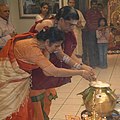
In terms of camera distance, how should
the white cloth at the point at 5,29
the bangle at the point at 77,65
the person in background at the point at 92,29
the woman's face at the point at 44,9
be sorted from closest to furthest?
the bangle at the point at 77,65, the white cloth at the point at 5,29, the woman's face at the point at 44,9, the person in background at the point at 92,29

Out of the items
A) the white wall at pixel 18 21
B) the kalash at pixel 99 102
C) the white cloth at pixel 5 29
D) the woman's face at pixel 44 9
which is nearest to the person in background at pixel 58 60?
the kalash at pixel 99 102

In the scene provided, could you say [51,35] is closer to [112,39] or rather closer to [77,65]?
[77,65]

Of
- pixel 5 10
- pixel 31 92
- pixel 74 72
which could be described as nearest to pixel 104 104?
pixel 74 72

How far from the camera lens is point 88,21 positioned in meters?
5.15

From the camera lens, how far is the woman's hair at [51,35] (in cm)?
185

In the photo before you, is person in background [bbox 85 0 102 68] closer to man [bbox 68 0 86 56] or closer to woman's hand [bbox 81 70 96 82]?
man [bbox 68 0 86 56]

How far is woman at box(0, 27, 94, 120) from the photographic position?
1860 millimetres

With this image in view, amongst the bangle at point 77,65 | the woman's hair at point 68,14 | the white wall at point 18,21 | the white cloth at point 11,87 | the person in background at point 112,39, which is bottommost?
the person in background at point 112,39

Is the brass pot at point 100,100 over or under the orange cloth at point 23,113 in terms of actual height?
over

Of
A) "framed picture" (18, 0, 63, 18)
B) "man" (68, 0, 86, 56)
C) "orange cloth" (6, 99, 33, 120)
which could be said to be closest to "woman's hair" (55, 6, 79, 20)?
"orange cloth" (6, 99, 33, 120)

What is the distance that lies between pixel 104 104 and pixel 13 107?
702 mm

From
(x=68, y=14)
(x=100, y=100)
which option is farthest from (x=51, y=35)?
(x=100, y=100)

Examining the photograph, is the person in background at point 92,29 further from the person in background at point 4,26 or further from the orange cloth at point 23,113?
the orange cloth at point 23,113

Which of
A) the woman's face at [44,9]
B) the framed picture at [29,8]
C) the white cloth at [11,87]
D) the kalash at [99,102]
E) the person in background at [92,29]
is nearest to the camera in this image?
the kalash at [99,102]
